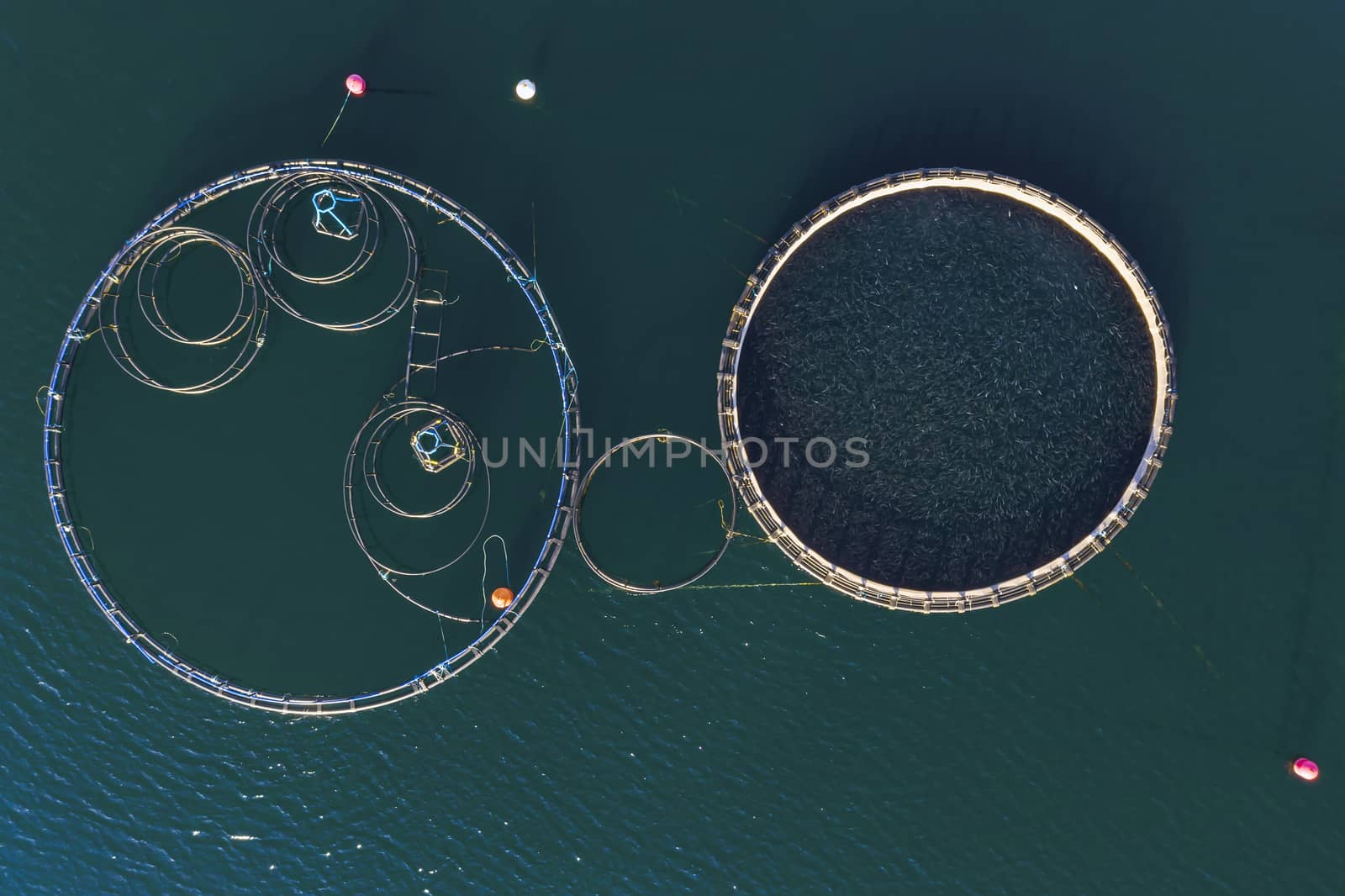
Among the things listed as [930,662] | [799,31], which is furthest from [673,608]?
[799,31]

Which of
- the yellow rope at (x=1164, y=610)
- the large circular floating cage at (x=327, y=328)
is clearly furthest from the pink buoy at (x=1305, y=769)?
the large circular floating cage at (x=327, y=328)

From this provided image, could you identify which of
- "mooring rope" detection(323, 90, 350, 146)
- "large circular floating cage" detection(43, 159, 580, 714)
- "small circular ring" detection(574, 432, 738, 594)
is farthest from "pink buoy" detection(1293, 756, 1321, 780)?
"mooring rope" detection(323, 90, 350, 146)

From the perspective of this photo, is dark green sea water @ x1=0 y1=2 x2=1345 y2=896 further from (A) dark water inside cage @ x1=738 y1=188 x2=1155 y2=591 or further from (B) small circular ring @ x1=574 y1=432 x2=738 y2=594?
(A) dark water inside cage @ x1=738 y1=188 x2=1155 y2=591

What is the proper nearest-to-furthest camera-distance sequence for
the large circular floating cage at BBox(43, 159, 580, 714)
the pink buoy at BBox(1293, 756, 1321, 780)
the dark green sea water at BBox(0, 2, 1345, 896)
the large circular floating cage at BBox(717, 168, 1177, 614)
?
the pink buoy at BBox(1293, 756, 1321, 780) < the large circular floating cage at BBox(43, 159, 580, 714) < the dark green sea water at BBox(0, 2, 1345, 896) < the large circular floating cage at BBox(717, 168, 1177, 614)

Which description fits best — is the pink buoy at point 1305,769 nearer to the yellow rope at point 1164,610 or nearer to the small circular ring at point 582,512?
the yellow rope at point 1164,610

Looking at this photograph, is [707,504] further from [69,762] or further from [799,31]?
[69,762]

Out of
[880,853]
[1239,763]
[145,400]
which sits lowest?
[880,853]
